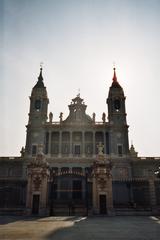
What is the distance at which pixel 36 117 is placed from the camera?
47062mm

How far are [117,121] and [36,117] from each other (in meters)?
16.8

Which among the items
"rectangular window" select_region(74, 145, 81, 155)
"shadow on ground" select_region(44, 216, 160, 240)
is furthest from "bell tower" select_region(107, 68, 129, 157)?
"shadow on ground" select_region(44, 216, 160, 240)

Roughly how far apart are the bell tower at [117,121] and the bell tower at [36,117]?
45.3ft

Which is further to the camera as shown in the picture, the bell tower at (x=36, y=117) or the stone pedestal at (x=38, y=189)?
the bell tower at (x=36, y=117)

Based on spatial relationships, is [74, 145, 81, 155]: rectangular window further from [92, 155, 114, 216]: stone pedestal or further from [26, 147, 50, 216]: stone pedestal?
[92, 155, 114, 216]: stone pedestal

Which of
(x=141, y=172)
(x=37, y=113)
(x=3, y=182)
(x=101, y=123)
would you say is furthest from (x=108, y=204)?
(x=37, y=113)

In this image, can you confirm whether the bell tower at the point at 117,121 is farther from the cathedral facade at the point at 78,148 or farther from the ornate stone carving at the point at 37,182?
the ornate stone carving at the point at 37,182

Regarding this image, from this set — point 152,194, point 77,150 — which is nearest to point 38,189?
point 152,194

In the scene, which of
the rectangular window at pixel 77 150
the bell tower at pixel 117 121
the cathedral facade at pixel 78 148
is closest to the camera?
the cathedral facade at pixel 78 148

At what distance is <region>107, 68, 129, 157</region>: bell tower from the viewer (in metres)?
44.2

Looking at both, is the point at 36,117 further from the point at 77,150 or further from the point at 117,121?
the point at 117,121

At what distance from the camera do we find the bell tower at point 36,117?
4456cm

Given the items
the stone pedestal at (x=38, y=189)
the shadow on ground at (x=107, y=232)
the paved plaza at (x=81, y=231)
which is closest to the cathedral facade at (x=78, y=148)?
the stone pedestal at (x=38, y=189)

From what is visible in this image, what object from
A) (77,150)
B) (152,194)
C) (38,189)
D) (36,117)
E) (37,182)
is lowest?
(152,194)
